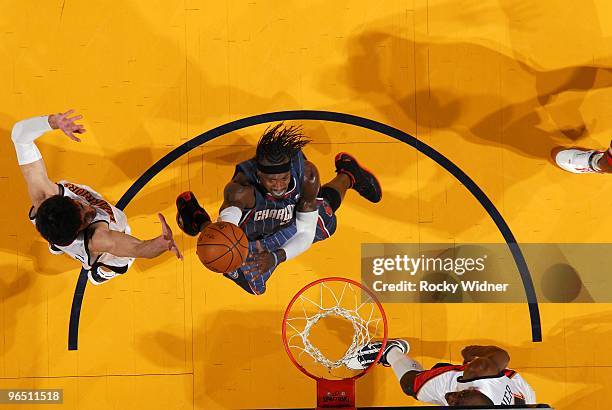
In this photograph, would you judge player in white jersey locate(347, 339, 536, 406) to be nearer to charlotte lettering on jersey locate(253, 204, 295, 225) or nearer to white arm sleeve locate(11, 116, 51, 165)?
charlotte lettering on jersey locate(253, 204, 295, 225)

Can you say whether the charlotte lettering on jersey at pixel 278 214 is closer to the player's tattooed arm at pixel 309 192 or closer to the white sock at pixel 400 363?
the player's tattooed arm at pixel 309 192

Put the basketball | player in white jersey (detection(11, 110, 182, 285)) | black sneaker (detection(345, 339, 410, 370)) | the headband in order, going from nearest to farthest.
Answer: the basketball, player in white jersey (detection(11, 110, 182, 285)), the headband, black sneaker (detection(345, 339, 410, 370))

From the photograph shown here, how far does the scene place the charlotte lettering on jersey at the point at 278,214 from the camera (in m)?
4.64

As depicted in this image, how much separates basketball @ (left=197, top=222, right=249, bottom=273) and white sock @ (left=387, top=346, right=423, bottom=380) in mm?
1357

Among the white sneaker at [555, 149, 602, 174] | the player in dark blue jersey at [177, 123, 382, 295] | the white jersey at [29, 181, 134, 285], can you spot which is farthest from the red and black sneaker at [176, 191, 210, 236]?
the white sneaker at [555, 149, 602, 174]

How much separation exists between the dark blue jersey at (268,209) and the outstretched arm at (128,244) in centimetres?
55

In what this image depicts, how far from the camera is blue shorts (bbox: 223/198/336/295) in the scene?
15.4 feet

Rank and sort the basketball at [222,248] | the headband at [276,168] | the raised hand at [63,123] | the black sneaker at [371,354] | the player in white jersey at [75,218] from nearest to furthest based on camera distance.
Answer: the basketball at [222,248] → the player in white jersey at [75,218] → the raised hand at [63,123] → the headband at [276,168] → the black sneaker at [371,354]

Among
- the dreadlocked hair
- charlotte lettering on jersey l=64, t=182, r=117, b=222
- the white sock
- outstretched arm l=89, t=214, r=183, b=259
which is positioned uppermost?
the dreadlocked hair

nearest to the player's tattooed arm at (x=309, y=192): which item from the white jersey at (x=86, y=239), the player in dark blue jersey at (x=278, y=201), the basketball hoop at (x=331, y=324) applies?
the player in dark blue jersey at (x=278, y=201)

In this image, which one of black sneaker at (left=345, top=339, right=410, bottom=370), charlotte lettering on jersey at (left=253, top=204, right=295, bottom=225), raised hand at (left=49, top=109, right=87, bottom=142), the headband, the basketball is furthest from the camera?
black sneaker at (left=345, top=339, right=410, bottom=370)

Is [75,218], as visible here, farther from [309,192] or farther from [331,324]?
[331,324]

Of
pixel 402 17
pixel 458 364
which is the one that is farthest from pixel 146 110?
pixel 458 364

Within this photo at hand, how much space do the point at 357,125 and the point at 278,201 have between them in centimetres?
83
